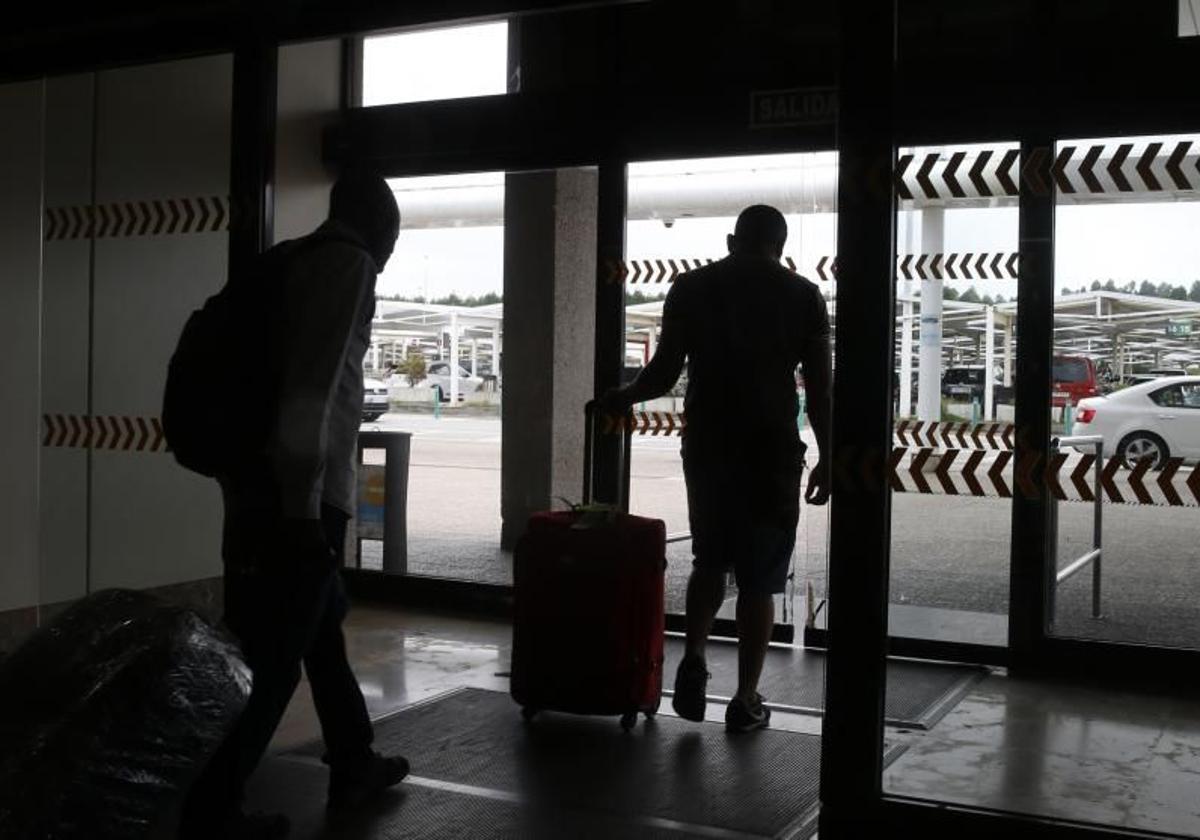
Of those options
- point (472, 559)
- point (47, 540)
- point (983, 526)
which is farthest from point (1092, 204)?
point (47, 540)

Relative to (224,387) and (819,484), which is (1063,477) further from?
(224,387)

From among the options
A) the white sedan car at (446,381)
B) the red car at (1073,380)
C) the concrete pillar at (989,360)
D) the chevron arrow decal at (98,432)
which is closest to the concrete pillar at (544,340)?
the white sedan car at (446,381)

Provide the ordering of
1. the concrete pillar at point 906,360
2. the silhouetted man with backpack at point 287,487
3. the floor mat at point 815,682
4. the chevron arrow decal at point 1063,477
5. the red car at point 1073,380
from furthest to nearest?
the red car at point 1073,380 → the floor mat at point 815,682 → the concrete pillar at point 906,360 → the chevron arrow decal at point 1063,477 → the silhouetted man with backpack at point 287,487

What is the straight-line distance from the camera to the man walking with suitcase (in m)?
4.30

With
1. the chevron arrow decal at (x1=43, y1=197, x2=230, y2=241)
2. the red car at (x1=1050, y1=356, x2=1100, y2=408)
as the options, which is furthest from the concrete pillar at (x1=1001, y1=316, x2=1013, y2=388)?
the chevron arrow decal at (x1=43, y1=197, x2=230, y2=241)

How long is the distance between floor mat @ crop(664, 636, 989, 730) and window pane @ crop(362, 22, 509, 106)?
2.85 metres

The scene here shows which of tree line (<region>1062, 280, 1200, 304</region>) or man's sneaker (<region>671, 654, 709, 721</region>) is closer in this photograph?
man's sneaker (<region>671, 654, 709, 721</region>)

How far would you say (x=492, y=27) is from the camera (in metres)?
6.20

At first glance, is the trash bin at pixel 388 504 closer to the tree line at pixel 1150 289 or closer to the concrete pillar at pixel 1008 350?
the concrete pillar at pixel 1008 350

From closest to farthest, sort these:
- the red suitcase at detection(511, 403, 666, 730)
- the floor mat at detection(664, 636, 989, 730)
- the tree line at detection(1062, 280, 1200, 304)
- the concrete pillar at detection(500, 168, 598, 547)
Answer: the red suitcase at detection(511, 403, 666, 730), the floor mat at detection(664, 636, 989, 730), the tree line at detection(1062, 280, 1200, 304), the concrete pillar at detection(500, 168, 598, 547)

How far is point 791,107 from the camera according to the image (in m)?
5.42

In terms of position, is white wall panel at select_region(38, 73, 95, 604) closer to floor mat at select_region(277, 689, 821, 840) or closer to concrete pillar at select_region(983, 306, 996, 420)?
floor mat at select_region(277, 689, 821, 840)

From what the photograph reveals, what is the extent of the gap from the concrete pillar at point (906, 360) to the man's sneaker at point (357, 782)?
173 centimetres

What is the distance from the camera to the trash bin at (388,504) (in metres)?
6.57
